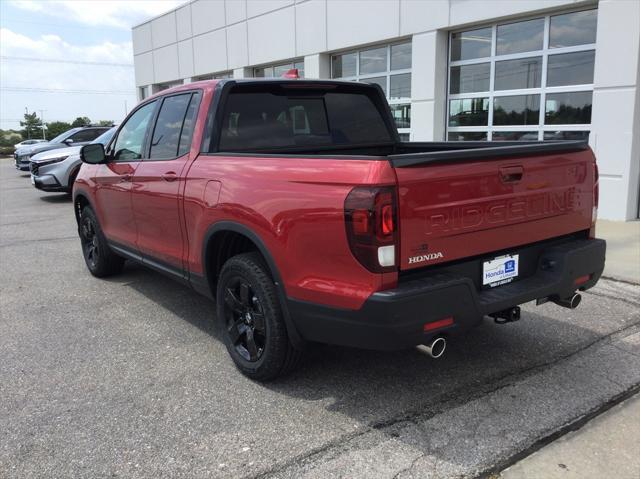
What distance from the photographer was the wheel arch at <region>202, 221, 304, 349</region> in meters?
3.25

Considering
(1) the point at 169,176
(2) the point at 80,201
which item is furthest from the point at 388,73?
(1) the point at 169,176

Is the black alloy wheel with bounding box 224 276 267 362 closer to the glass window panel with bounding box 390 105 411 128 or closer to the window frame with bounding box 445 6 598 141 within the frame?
the window frame with bounding box 445 6 598 141

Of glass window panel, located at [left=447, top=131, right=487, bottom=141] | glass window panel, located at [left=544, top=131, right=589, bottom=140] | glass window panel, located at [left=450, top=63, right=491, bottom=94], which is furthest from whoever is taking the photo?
glass window panel, located at [left=447, top=131, right=487, bottom=141]

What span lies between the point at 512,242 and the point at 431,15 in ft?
28.7

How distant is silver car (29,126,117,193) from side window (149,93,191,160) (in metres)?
9.28

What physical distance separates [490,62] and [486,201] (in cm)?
812

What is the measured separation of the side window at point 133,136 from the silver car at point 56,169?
8.41m

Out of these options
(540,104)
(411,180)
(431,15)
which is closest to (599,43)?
(540,104)

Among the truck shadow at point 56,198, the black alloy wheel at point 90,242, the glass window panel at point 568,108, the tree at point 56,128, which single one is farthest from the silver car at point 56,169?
the tree at point 56,128

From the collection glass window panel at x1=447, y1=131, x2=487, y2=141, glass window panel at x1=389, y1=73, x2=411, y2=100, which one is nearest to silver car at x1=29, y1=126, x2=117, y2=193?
glass window panel at x1=389, y1=73, x2=411, y2=100

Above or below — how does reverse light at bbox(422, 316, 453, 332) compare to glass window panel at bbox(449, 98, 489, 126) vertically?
below

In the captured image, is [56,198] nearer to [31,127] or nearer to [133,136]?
[133,136]

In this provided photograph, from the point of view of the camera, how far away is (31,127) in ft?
223

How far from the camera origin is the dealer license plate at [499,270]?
10.6ft
